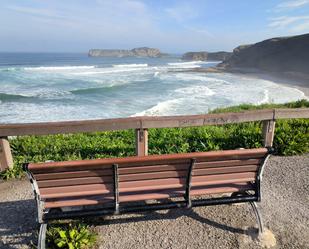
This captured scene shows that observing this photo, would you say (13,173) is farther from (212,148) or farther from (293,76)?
(293,76)

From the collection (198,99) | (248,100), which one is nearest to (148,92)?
(198,99)

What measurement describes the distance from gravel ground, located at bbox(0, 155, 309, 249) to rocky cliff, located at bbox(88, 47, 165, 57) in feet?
550

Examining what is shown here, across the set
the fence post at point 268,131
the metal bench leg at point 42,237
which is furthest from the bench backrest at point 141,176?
the fence post at point 268,131

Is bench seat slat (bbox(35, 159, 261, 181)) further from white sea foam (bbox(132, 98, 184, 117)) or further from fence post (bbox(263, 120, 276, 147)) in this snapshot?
white sea foam (bbox(132, 98, 184, 117))

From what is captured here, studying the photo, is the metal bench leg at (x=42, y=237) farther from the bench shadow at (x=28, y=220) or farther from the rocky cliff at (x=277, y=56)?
the rocky cliff at (x=277, y=56)

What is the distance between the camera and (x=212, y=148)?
19.1ft

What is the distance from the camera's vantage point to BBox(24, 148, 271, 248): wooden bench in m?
2.77

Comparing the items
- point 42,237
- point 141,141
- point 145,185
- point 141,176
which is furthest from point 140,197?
point 141,141

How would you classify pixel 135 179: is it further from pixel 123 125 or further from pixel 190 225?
pixel 123 125

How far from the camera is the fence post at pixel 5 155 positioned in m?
4.59

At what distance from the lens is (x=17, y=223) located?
3604mm

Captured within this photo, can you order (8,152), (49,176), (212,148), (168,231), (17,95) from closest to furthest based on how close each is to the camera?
(49,176) → (168,231) → (8,152) → (212,148) → (17,95)

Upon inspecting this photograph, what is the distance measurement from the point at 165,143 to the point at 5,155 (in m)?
2.89

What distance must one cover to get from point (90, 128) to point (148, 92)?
23.3m
